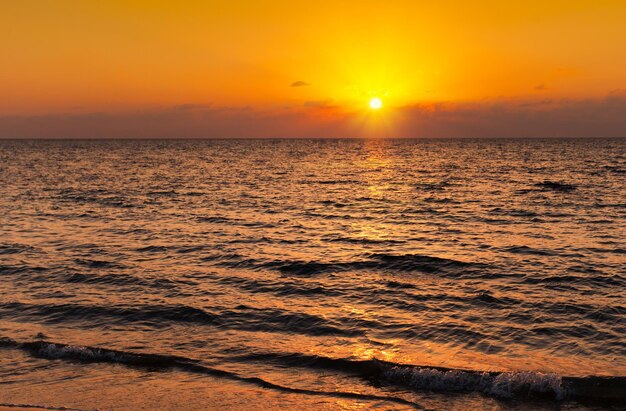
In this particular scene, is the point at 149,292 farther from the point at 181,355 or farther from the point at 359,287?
the point at 359,287

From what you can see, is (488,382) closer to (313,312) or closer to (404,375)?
(404,375)

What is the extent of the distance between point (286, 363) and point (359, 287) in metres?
8.02

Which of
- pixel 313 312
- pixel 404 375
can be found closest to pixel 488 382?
pixel 404 375

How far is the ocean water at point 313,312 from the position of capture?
1312 centimetres

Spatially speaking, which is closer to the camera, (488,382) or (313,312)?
(488,382)

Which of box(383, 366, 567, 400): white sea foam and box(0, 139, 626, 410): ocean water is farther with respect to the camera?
box(0, 139, 626, 410): ocean water

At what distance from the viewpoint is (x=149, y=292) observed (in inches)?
840

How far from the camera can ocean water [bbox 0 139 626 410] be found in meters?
13.1

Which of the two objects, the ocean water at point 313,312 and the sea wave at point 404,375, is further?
the ocean water at point 313,312

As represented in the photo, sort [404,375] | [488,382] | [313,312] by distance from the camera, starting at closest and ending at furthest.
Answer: [488,382]
[404,375]
[313,312]

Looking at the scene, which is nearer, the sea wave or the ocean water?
the sea wave

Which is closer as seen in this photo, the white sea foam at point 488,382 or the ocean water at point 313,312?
the white sea foam at point 488,382

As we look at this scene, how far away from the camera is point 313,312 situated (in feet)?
62.5

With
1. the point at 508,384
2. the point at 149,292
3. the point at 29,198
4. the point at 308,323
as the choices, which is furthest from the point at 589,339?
the point at 29,198
